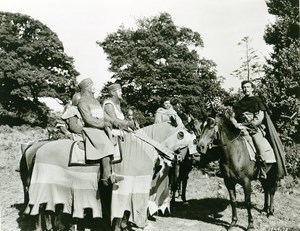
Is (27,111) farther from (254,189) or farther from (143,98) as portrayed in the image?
(254,189)

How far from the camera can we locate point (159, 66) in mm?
29094

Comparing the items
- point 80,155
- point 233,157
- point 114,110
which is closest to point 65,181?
point 80,155

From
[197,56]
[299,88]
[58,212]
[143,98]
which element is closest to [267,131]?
[58,212]

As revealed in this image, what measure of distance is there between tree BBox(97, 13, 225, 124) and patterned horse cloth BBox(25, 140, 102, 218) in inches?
772

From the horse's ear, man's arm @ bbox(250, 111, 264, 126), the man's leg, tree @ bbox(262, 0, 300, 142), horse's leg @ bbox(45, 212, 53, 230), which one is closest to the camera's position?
the man's leg

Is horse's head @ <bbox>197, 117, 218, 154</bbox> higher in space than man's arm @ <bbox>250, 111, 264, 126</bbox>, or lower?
lower

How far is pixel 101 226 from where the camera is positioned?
23.8 feet

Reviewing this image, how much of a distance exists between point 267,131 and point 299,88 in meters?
6.92

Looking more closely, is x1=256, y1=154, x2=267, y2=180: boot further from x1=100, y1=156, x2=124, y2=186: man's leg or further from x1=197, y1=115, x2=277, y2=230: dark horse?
x1=100, y1=156, x2=124, y2=186: man's leg

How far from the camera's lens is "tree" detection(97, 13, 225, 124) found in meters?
27.3

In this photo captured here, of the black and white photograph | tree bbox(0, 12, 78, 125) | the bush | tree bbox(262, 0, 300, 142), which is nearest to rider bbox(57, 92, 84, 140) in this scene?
the black and white photograph

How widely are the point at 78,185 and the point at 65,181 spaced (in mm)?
234

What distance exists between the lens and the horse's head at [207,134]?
276 inches

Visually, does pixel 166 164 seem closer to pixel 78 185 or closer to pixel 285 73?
pixel 78 185
